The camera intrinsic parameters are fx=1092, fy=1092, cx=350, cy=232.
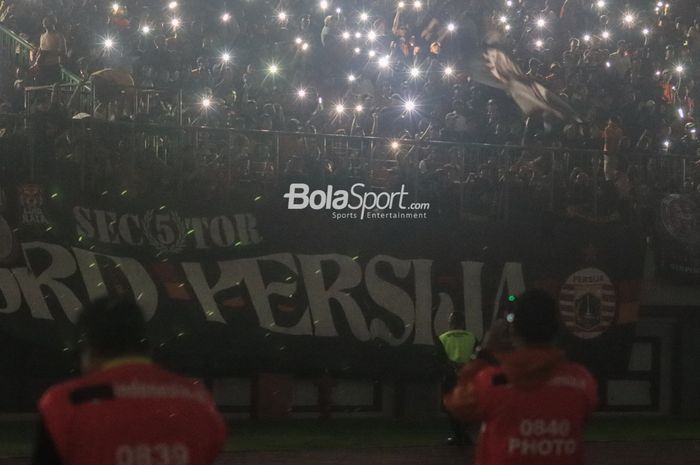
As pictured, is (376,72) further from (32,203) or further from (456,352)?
(32,203)

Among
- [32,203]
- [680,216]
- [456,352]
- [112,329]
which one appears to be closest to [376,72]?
[456,352]

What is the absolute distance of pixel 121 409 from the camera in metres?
3.32

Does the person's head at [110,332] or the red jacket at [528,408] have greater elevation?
the person's head at [110,332]

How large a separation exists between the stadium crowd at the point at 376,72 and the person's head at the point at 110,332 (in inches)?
503

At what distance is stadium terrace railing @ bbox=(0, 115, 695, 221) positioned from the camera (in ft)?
51.5

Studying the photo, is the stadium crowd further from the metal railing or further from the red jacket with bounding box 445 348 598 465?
the red jacket with bounding box 445 348 598 465

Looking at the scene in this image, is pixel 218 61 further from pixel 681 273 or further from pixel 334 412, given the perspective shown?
pixel 681 273

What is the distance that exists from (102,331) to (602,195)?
15.9m

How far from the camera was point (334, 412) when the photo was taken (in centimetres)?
1806

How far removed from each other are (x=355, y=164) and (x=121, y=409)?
1371cm

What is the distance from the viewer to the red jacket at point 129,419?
326cm

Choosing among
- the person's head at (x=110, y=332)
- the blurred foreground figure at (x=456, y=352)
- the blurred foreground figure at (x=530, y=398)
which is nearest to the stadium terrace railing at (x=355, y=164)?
the blurred foreground figure at (x=456, y=352)

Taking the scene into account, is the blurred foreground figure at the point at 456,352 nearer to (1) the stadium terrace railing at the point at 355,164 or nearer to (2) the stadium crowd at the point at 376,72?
(1) the stadium terrace railing at the point at 355,164

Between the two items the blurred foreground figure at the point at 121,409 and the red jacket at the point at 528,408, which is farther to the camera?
the red jacket at the point at 528,408
